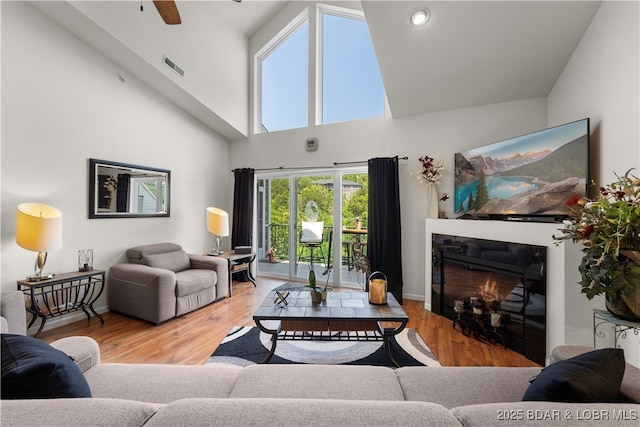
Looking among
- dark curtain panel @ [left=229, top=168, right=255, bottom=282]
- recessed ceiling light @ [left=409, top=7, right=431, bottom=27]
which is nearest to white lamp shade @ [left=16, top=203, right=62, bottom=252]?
dark curtain panel @ [left=229, top=168, right=255, bottom=282]

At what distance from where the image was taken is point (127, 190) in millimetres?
3480

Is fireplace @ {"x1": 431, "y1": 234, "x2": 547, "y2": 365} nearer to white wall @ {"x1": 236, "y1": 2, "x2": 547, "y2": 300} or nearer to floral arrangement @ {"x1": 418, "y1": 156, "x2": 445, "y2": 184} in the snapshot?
white wall @ {"x1": 236, "y1": 2, "x2": 547, "y2": 300}

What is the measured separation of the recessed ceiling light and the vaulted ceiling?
0.14 ft

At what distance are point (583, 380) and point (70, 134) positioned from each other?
14.0ft

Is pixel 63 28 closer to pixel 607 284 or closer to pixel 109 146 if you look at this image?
pixel 109 146

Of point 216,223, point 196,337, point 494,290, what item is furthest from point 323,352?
point 216,223

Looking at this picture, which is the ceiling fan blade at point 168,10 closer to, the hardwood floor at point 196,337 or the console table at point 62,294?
the console table at point 62,294

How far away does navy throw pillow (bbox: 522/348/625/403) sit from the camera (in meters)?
0.82

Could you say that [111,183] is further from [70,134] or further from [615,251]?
[615,251]

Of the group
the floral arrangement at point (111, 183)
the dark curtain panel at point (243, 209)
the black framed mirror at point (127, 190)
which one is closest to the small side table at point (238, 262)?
the dark curtain panel at point (243, 209)

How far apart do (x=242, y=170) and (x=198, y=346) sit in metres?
3.06

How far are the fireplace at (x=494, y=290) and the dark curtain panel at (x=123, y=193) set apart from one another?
3.85 metres

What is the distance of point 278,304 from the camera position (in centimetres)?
225

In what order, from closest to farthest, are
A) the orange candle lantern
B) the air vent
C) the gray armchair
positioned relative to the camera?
the orange candle lantern, the gray armchair, the air vent
